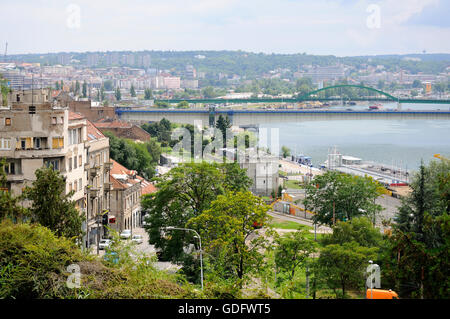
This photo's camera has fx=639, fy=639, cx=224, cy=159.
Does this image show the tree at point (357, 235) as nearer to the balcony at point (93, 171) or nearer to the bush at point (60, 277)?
the balcony at point (93, 171)

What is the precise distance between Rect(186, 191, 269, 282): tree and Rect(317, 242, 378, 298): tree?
192cm

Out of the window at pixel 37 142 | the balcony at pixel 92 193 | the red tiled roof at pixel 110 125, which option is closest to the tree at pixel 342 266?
the window at pixel 37 142

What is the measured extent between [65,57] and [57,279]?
18015 cm

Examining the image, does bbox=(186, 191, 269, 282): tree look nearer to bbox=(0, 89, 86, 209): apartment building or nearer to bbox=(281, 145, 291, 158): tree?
bbox=(0, 89, 86, 209): apartment building

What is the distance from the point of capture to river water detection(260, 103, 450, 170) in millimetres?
72625

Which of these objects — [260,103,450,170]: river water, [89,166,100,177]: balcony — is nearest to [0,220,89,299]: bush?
[89,166,100,177]: balcony

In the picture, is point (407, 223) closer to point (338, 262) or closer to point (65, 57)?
point (338, 262)

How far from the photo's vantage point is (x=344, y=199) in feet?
93.6

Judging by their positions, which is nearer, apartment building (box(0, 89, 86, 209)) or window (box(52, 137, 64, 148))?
apartment building (box(0, 89, 86, 209))

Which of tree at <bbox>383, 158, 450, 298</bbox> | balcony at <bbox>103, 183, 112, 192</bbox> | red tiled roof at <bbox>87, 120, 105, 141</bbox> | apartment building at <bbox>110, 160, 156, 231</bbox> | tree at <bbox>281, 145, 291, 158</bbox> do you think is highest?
red tiled roof at <bbox>87, 120, 105, 141</bbox>

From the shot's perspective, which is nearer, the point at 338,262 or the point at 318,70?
the point at 338,262
